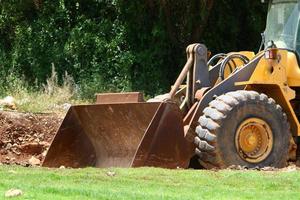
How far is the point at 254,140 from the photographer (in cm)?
1143

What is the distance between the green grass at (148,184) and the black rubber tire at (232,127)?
0.78 metres

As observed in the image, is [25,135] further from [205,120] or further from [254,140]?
[254,140]

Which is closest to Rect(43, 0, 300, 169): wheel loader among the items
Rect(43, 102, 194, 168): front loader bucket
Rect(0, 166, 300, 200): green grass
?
Rect(43, 102, 194, 168): front loader bucket

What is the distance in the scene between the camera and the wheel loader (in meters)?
10.9

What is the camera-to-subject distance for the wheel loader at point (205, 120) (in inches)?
427

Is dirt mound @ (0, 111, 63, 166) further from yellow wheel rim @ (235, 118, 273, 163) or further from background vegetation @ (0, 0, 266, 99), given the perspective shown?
background vegetation @ (0, 0, 266, 99)

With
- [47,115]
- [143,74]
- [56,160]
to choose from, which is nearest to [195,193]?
[56,160]

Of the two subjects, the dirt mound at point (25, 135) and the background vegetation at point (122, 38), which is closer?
the dirt mound at point (25, 135)

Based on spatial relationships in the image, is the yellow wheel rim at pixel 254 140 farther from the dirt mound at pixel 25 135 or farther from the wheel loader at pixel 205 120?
the dirt mound at pixel 25 135

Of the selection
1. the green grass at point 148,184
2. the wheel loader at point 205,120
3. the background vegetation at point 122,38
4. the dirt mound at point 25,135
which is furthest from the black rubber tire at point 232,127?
the background vegetation at point 122,38

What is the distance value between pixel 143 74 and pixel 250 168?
13.4 meters

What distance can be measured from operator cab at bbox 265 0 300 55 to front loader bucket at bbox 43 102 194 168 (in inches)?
105

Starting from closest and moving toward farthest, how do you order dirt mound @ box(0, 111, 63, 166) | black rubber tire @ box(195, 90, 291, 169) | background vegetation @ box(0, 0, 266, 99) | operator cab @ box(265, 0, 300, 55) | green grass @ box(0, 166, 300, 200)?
1. green grass @ box(0, 166, 300, 200)
2. black rubber tire @ box(195, 90, 291, 169)
3. operator cab @ box(265, 0, 300, 55)
4. dirt mound @ box(0, 111, 63, 166)
5. background vegetation @ box(0, 0, 266, 99)

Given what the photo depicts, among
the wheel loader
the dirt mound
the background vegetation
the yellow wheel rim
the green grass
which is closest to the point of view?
the green grass
